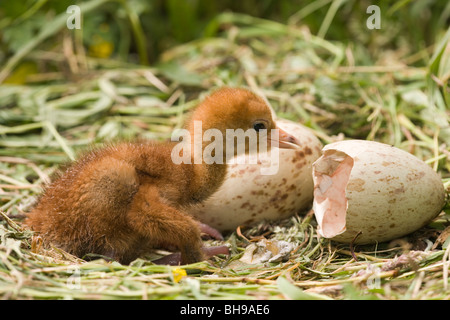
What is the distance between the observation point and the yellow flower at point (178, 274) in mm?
1935

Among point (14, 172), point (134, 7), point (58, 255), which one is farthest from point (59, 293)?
point (134, 7)

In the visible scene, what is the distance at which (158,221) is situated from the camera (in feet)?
7.20

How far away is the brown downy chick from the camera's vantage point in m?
2.20

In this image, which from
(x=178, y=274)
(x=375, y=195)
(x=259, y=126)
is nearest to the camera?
(x=178, y=274)

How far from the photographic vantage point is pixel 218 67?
401 centimetres

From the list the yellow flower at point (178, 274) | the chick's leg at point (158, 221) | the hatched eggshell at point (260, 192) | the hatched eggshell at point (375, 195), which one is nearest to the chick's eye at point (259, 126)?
the hatched eggshell at point (260, 192)

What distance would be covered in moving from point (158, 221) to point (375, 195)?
860 millimetres

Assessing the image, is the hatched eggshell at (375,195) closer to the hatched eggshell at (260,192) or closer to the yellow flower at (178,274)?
the hatched eggshell at (260,192)

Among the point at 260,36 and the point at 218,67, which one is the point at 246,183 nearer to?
the point at 218,67

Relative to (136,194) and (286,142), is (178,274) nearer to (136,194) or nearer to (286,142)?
(136,194)

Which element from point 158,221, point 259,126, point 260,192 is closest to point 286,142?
point 259,126

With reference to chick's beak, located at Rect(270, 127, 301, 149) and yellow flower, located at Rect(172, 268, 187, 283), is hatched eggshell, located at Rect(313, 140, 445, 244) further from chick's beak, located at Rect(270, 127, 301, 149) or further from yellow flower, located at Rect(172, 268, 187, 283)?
yellow flower, located at Rect(172, 268, 187, 283)

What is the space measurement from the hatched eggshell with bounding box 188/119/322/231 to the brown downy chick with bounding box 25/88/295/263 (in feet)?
0.33

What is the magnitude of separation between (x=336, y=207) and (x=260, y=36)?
8.48ft
